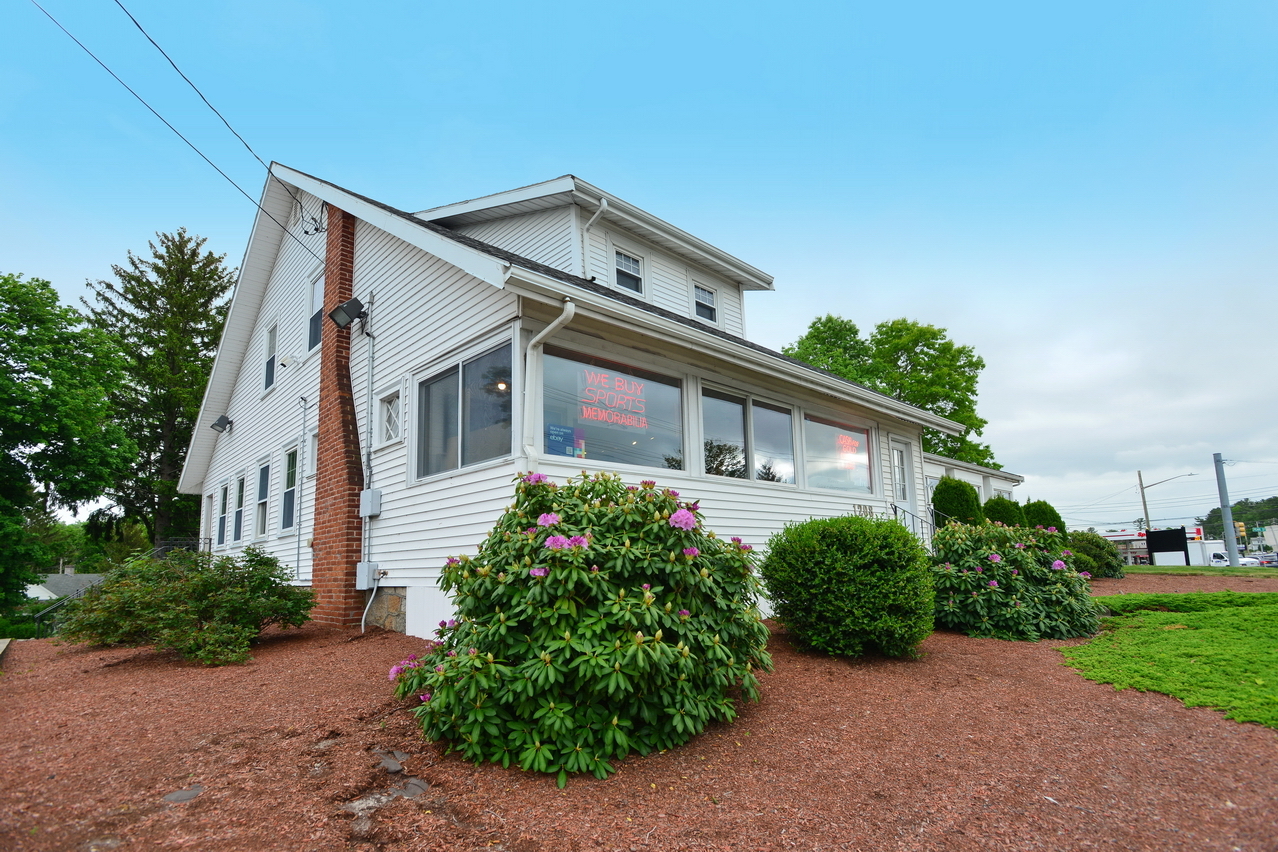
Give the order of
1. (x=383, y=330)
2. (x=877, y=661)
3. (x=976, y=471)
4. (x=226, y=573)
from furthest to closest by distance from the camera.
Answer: (x=976, y=471)
(x=383, y=330)
(x=226, y=573)
(x=877, y=661)

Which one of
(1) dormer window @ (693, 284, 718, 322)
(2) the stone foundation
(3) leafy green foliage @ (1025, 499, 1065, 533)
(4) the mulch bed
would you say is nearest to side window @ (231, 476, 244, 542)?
(2) the stone foundation

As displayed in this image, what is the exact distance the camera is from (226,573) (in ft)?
24.6

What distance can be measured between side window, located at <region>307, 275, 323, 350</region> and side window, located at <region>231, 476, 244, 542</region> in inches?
201

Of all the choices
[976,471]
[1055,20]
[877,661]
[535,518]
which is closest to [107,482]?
[535,518]

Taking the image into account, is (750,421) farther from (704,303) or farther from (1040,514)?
(1040,514)

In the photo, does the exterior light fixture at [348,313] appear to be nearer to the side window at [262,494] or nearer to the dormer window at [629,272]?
the dormer window at [629,272]

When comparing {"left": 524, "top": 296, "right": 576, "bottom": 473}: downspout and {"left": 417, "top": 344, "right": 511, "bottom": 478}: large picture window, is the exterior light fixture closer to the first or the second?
{"left": 417, "top": 344, "right": 511, "bottom": 478}: large picture window

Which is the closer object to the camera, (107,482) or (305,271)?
(305,271)

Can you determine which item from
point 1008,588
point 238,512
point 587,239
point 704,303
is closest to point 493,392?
point 587,239

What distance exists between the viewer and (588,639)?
356 centimetres

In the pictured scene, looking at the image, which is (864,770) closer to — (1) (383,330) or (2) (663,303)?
(1) (383,330)

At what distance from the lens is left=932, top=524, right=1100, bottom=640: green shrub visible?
23.5 feet

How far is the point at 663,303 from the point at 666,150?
173 inches

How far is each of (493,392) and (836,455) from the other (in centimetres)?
581
